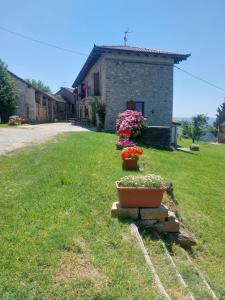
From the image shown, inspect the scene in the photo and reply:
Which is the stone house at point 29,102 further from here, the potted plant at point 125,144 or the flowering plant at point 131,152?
the flowering plant at point 131,152

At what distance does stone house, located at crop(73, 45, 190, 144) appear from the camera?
23.3m

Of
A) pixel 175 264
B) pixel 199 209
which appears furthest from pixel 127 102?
pixel 175 264

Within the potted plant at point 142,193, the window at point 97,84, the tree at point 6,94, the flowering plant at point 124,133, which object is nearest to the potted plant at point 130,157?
the potted plant at point 142,193

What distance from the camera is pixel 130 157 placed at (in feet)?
30.8

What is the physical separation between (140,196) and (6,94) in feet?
102

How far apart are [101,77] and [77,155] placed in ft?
48.7

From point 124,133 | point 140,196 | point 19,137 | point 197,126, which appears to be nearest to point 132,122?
point 124,133

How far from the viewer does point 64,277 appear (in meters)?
3.72

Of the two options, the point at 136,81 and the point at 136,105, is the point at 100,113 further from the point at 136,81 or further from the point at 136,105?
the point at 136,81

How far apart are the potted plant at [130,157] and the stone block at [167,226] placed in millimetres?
3632

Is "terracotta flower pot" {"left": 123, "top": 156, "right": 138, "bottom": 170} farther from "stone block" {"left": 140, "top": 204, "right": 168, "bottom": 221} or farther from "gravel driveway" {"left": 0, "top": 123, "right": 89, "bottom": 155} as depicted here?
"gravel driveway" {"left": 0, "top": 123, "right": 89, "bottom": 155}

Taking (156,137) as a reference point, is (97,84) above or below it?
above

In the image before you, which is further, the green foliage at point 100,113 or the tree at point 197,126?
the tree at point 197,126

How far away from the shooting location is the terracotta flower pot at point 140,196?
568 centimetres
